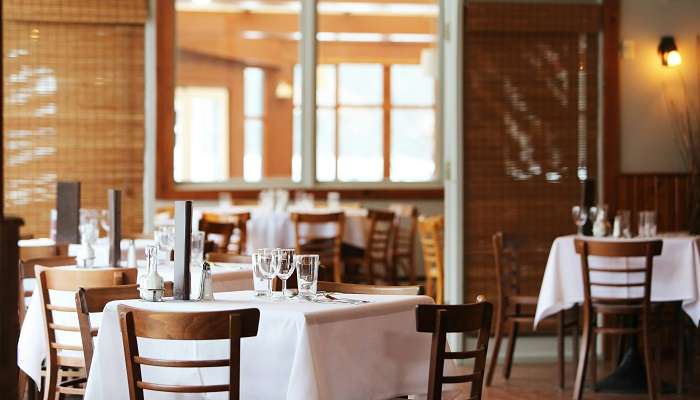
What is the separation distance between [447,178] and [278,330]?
14.8 feet

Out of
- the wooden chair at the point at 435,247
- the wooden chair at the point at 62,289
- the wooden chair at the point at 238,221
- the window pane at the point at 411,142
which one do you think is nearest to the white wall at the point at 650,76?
the wooden chair at the point at 435,247

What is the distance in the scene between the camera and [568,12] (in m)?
7.99

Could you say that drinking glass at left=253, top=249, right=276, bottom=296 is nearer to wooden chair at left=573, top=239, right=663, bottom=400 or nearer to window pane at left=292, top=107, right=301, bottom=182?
wooden chair at left=573, top=239, right=663, bottom=400

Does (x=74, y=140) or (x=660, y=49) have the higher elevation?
(x=660, y=49)

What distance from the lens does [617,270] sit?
20.7ft

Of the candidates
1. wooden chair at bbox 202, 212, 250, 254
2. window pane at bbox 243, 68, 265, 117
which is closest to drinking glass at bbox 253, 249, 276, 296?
wooden chair at bbox 202, 212, 250, 254

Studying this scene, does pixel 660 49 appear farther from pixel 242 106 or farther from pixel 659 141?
pixel 242 106

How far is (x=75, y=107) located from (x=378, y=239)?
10.2 ft

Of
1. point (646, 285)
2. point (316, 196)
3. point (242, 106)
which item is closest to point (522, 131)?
point (646, 285)

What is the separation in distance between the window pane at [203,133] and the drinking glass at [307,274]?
10844mm

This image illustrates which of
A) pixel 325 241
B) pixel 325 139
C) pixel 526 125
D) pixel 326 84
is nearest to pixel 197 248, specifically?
pixel 526 125

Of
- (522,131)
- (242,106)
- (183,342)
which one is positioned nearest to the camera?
(183,342)

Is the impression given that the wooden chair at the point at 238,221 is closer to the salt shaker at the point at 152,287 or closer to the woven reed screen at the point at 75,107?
the woven reed screen at the point at 75,107

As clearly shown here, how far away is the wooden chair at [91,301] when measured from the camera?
400cm
